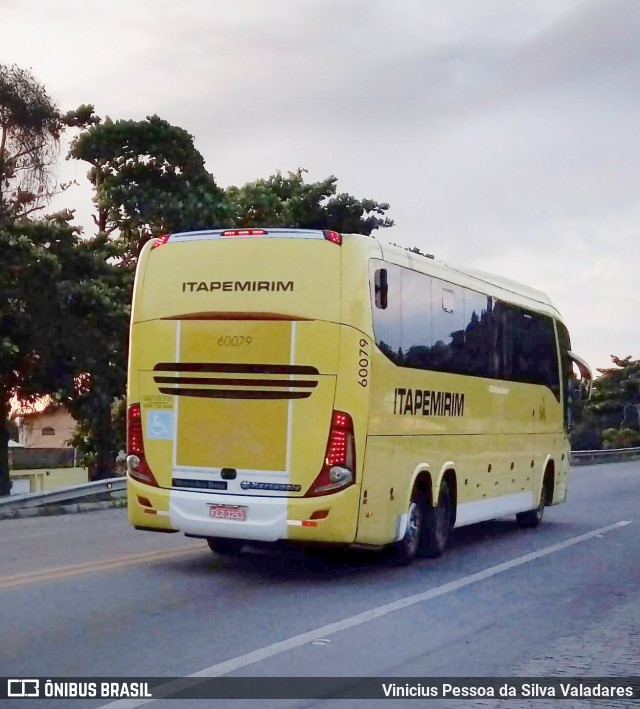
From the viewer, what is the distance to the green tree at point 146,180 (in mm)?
34594

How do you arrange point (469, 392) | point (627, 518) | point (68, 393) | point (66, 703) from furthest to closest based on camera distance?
point (68, 393) → point (627, 518) → point (469, 392) → point (66, 703)

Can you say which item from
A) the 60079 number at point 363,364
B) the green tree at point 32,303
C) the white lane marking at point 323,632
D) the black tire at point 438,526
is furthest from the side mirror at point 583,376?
the green tree at point 32,303

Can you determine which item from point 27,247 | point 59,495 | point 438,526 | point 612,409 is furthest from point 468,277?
point 612,409

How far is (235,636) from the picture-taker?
8.98 meters

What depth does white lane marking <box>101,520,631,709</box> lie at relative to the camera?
719 cm

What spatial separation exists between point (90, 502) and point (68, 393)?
839 cm

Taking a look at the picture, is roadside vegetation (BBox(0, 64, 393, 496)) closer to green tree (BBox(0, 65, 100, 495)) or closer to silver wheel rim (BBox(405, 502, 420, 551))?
green tree (BBox(0, 65, 100, 495))

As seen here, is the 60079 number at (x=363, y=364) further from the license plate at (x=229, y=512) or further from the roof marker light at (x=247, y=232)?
the license plate at (x=229, y=512)

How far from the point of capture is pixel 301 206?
4441 cm

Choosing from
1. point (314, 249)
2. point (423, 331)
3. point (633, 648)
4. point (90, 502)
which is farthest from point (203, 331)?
point (90, 502)

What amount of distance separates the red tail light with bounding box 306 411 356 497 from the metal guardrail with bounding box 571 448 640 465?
3465cm

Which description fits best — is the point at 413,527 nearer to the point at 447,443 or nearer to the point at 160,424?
the point at 447,443

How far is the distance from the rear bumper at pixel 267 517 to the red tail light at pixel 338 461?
81 millimetres

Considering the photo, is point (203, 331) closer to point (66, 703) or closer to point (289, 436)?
point (289, 436)
